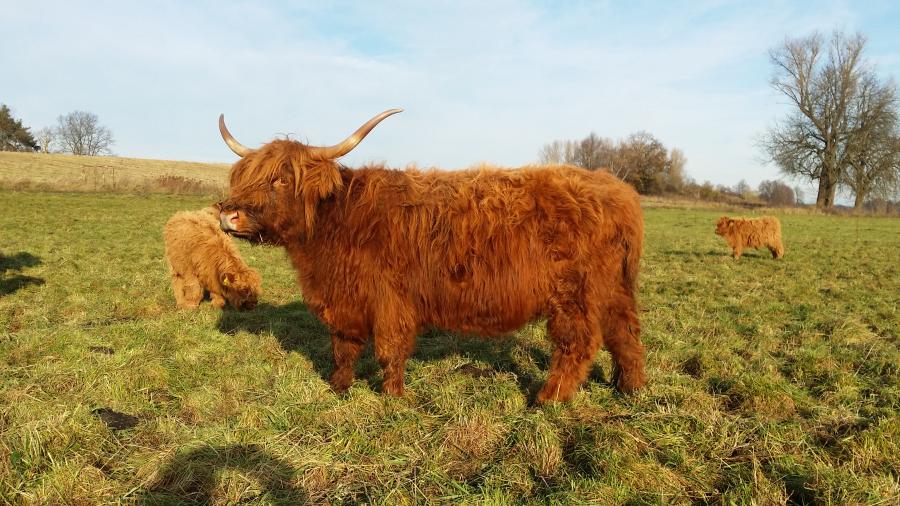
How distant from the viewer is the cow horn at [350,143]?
4.15 metres

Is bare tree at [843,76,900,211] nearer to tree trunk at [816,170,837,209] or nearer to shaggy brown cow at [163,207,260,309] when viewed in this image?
tree trunk at [816,170,837,209]

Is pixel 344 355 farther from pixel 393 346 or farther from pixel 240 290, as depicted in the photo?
pixel 240 290

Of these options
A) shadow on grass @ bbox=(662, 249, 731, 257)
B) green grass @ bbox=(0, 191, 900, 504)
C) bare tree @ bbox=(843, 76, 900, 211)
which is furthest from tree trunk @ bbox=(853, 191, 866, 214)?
green grass @ bbox=(0, 191, 900, 504)

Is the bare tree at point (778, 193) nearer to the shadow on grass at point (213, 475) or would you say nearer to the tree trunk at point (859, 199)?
the tree trunk at point (859, 199)

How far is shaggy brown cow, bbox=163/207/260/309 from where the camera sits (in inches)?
290

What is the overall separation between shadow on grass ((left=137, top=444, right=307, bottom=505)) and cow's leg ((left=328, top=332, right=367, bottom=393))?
44.7 inches

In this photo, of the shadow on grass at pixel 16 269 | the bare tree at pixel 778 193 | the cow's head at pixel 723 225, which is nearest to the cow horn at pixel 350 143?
the shadow on grass at pixel 16 269

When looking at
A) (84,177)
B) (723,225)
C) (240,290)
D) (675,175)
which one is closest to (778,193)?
(675,175)

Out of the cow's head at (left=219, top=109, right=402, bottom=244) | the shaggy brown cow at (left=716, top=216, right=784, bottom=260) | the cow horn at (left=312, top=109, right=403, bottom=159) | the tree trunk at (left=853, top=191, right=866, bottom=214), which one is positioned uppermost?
the tree trunk at (left=853, top=191, right=866, bottom=214)

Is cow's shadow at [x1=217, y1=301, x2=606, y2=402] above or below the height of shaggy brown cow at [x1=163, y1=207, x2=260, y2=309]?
below

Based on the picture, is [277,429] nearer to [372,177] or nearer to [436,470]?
[436,470]

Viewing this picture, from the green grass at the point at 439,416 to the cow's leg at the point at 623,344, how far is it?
165 millimetres

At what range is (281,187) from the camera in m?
3.97

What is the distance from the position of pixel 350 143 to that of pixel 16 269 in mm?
8940
